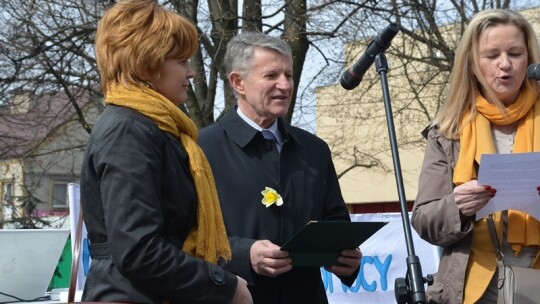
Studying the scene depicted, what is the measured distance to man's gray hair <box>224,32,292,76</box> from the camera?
3793mm

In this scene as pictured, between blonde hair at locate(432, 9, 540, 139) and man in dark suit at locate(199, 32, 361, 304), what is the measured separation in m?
0.58

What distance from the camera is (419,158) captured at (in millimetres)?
26781

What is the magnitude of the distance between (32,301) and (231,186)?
12.1 ft

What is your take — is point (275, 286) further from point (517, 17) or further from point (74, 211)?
point (74, 211)

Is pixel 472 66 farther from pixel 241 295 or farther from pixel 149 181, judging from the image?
pixel 149 181

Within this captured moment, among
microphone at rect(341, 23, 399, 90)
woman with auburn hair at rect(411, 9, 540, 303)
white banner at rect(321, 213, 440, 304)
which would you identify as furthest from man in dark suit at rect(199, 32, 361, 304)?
white banner at rect(321, 213, 440, 304)

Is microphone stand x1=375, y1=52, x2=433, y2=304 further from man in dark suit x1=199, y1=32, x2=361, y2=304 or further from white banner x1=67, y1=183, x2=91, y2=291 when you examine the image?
white banner x1=67, y1=183, x2=91, y2=291

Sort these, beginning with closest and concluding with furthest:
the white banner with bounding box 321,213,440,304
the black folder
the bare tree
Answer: the black folder
the white banner with bounding box 321,213,440,304
the bare tree

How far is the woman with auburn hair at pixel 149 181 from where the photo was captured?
8.23ft

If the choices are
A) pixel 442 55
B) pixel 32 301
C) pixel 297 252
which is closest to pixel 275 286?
pixel 297 252

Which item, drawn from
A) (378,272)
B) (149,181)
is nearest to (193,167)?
(149,181)

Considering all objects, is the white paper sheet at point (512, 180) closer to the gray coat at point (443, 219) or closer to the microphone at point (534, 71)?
the gray coat at point (443, 219)

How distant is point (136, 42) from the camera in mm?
2701

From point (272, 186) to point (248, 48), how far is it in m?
0.64
